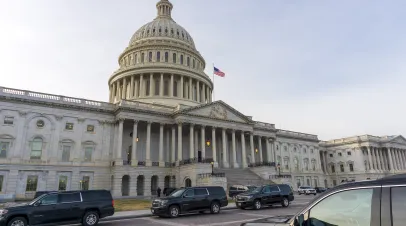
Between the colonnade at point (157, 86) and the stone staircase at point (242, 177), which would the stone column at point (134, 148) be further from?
the colonnade at point (157, 86)

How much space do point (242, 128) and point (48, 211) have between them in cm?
4508

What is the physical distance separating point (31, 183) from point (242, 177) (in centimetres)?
3318

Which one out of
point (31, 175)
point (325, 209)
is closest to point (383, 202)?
point (325, 209)

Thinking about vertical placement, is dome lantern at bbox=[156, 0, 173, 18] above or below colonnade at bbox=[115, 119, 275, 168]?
above

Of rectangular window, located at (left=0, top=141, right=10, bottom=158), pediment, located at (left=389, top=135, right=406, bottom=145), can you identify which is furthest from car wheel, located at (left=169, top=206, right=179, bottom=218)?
pediment, located at (left=389, top=135, right=406, bottom=145)

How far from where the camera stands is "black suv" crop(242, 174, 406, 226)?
3537mm

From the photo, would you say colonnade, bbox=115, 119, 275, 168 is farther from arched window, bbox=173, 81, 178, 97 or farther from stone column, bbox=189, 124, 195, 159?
arched window, bbox=173, 81, 178, 97

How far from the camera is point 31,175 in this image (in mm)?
39656

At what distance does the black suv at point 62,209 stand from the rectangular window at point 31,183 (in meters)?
29.8

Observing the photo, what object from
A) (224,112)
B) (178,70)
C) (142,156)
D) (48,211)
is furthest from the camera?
(178,70)

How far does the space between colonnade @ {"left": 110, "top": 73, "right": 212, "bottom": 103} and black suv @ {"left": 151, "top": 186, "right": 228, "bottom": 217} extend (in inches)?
1748

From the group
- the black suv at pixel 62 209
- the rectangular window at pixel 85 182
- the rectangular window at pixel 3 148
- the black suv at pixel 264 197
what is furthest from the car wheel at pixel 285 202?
the rectangular window at pixel 3 148

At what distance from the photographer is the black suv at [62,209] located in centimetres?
1389

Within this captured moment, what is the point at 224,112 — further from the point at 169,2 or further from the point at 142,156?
the point at 169,2
